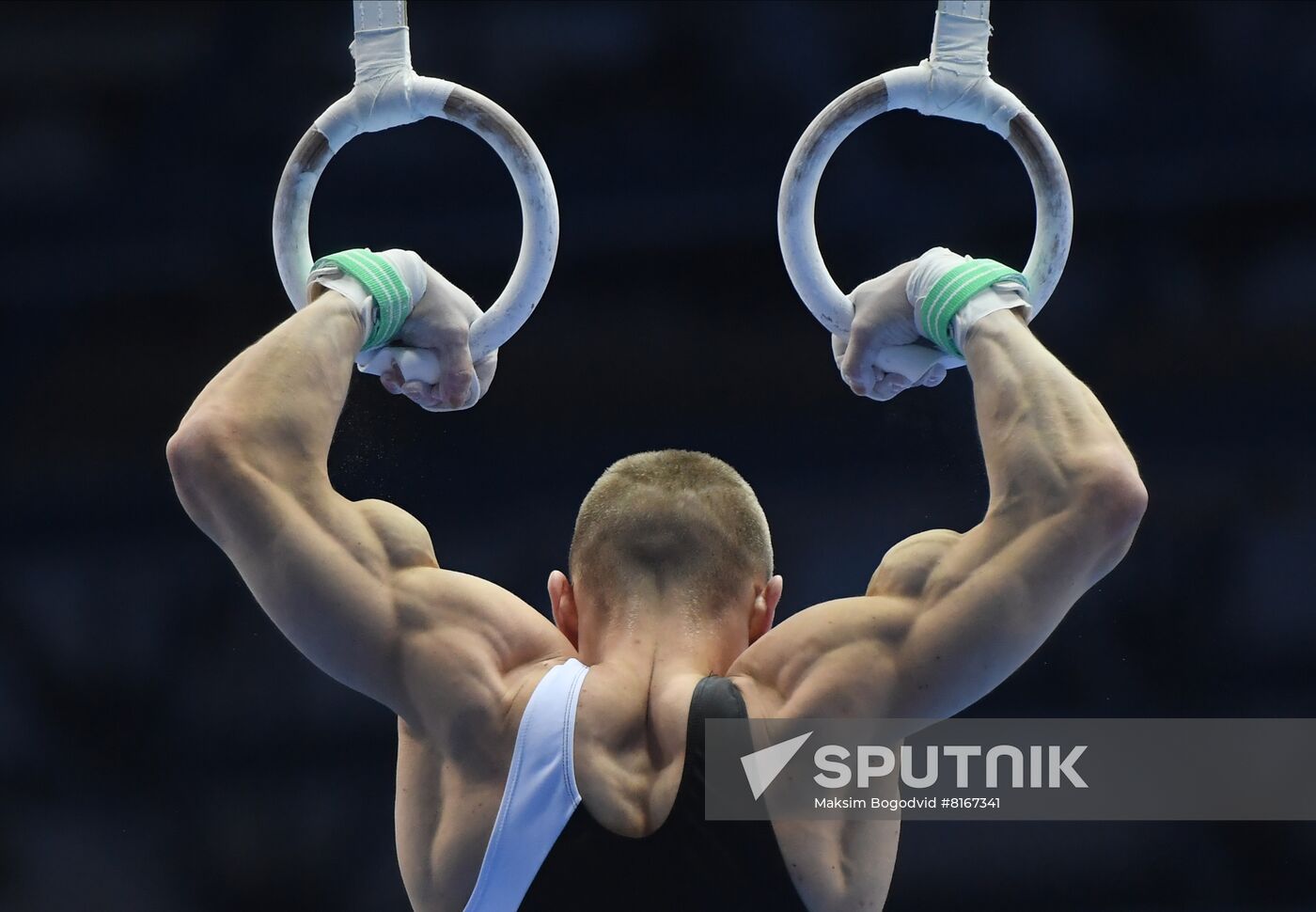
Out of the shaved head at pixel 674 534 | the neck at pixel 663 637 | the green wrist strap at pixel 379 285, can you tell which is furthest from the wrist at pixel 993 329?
the green wrist strap at pixel 379 285

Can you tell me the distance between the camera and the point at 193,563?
453 cm

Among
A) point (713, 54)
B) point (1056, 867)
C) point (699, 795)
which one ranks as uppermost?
point (713, 54)

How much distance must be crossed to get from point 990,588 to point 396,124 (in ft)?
4.64

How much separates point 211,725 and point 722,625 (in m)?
2.44

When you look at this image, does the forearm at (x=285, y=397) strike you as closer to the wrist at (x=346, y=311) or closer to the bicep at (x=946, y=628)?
the wrist at (x=346, y=311)

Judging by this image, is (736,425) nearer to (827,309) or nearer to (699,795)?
(827,309)

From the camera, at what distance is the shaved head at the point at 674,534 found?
2.58 meters

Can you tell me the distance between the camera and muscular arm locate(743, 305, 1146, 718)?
2328 millimetres

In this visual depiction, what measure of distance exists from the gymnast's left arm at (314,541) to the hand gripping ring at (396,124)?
0.36 metres

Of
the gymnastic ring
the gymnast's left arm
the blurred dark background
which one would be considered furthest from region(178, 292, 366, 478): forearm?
the blurred dark background

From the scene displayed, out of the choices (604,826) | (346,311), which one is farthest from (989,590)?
(346,311)

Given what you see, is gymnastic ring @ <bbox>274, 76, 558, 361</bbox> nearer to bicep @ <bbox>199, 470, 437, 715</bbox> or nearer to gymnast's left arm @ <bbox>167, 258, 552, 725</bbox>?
gymnast's left arm @ <bbox>167, 258, 552, 725</bbox>

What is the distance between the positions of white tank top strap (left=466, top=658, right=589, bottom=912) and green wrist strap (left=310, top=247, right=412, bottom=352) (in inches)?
33.4

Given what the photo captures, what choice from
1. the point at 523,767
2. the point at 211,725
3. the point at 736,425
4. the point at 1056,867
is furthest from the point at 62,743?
the point at 1056,867
